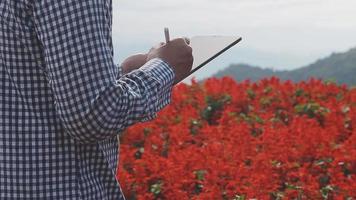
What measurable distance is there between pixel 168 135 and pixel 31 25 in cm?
352

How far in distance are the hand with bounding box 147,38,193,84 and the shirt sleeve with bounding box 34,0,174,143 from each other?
18cm

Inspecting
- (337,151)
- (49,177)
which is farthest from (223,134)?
(49,177)

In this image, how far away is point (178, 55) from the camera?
196cm

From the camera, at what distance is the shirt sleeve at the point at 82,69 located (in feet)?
5.69

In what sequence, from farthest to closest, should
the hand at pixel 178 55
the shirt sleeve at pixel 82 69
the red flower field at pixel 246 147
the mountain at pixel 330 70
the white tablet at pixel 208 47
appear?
the mountain at pixel 330 70
the red flower field at pixel 246 147
the white tablet at pixel 208 47
the hand at pixel 178 55
the shirt sleeve at pixel 82 69

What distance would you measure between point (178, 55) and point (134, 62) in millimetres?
230

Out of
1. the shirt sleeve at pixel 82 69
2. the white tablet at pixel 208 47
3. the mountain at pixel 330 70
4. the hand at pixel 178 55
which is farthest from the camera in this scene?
the mountain at pixel 330 70

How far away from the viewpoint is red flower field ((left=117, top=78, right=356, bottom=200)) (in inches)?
157

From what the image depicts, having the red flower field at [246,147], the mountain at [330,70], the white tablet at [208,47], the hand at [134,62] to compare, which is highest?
the white tablet at [208,47]

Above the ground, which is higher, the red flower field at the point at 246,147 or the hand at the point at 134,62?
the hand at the point at 134,62

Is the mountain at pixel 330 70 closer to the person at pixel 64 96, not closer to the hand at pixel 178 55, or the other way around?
the hand at pixel 178 55

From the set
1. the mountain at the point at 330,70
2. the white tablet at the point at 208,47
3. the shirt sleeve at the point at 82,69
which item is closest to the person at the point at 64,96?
the shirt sleeve at the point at 82,69

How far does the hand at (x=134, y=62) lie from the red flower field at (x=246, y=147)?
4.85 feet

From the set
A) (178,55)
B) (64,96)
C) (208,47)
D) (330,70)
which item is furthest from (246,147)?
(330,70)
